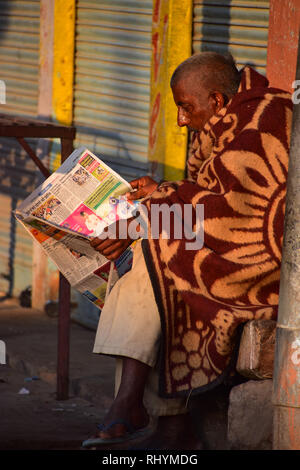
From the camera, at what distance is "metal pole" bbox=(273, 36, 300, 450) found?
122 inches

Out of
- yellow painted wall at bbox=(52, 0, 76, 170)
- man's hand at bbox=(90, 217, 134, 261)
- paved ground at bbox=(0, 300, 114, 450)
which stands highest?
yellow painted wall at bbox=(52, 0, 76, 170)

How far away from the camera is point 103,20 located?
6.54 m

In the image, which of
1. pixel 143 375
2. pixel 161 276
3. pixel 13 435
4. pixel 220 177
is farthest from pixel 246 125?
pixel 13 435

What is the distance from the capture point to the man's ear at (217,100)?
3.86 m

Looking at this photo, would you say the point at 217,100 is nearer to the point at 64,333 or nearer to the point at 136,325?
the point at 136,325

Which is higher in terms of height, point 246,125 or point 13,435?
point 246,125

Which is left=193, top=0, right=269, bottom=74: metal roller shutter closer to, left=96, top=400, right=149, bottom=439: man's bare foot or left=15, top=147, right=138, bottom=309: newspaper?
left=15, top=147, right=138, bottom=309: newspaper

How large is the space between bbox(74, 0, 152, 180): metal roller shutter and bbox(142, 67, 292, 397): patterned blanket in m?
2.53

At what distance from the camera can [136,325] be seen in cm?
371

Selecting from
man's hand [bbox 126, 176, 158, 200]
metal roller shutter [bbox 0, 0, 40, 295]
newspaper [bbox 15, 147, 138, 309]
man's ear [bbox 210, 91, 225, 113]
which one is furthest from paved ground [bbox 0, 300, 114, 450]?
man's ear [bbox 210, 91, 225, 113]

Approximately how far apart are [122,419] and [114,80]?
3.28 m

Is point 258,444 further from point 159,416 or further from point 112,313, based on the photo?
point 112,313

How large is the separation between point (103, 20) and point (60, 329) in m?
2.40

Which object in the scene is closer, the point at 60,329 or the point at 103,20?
the point at 60,329
